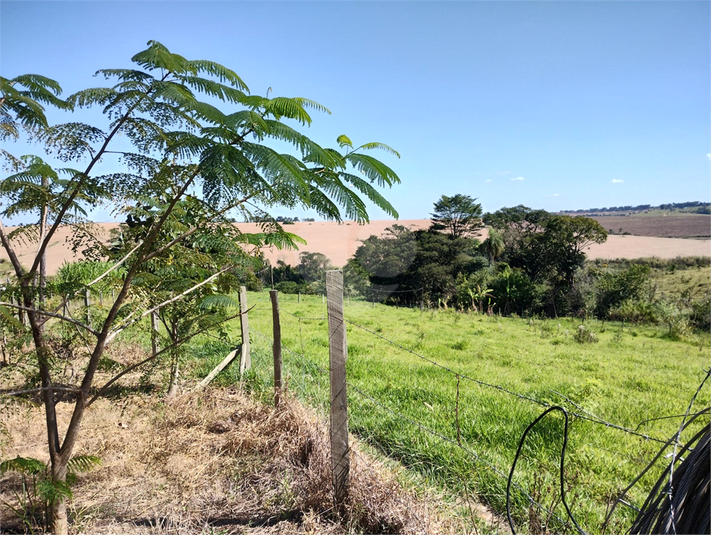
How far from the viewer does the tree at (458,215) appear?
34781 millimetres

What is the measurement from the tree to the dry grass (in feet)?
106

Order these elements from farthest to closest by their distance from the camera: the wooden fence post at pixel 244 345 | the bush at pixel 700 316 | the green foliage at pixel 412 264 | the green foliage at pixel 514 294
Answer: the green foliage at pixel 412 264
the green foliage at pixel 514 294
the bush at pixel 700 316
the wooden fence post at pixel 244 345

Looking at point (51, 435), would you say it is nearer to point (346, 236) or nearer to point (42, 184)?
point (42, 184)

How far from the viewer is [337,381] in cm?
271

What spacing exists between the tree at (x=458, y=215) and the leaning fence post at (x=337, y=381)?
32759 millimetres

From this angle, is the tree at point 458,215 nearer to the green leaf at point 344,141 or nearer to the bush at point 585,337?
the bush at point 585,337

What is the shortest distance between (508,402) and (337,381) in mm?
3379

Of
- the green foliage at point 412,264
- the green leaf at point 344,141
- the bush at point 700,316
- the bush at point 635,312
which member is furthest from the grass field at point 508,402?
the green foliage at point 412,264

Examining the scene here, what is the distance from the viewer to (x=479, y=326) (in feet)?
47.7

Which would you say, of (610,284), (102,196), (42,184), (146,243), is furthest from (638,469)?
(610,284)

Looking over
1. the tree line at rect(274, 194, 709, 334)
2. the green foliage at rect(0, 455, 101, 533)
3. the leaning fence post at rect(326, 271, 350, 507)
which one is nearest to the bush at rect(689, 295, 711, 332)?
the tree line at rect(274, 194, 709, 334)

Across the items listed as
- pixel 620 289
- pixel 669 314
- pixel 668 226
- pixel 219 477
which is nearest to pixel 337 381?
pixel 219 477

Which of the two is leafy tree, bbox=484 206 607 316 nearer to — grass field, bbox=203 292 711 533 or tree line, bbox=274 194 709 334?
tree line, bbox=274 194 709 334

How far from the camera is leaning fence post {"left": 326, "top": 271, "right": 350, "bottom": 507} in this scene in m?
2.67
